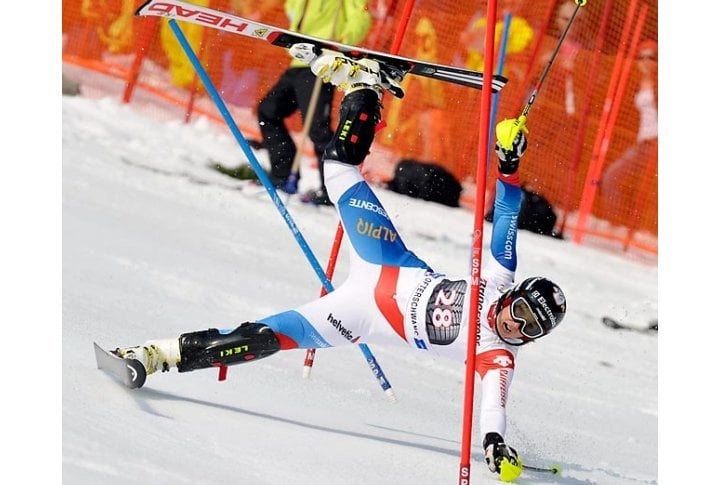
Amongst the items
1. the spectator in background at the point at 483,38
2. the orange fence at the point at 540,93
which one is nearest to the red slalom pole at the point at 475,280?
the orange fence at the point at 540,93

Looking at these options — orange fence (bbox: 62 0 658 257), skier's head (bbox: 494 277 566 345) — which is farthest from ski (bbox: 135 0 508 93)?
orange fence (bbox: 62 0 658 257)

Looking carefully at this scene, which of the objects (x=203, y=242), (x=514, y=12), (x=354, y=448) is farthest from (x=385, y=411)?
(x=514, y=12)

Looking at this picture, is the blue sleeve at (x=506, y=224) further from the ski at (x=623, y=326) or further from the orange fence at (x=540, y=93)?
the orange fence at (x=540, y=93)

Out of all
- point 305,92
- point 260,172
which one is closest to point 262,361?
point 260,172

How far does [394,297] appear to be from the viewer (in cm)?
355

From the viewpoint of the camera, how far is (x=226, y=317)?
4.99 meters

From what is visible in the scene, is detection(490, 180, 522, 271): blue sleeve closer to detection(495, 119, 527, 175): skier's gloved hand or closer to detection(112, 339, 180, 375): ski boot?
detection(495, 119, 527, 175): skier's gloved hand

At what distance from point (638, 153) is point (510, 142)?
3.76 metres

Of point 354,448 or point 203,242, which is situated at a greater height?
point 203,242

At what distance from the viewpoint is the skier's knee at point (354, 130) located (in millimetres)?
3637

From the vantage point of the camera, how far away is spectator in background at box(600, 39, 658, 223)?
688 cm

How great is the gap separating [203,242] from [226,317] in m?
0.88
